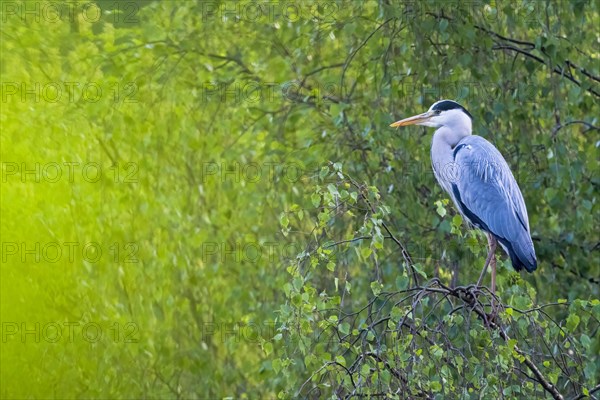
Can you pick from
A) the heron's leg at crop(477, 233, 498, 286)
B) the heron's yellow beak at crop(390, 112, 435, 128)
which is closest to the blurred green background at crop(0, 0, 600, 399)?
the heron's yellow beak at crop(390, 112, 435, 128)

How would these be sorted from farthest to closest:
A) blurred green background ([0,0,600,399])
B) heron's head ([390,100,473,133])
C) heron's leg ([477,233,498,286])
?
blurred green background ([0,0,600,399]) < heron's head ([390,100,473,133]) < heron's leg ([477,233,498,286])

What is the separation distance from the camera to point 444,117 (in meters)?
5.50

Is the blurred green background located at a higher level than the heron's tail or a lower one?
lower

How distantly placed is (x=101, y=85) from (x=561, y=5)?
8.65 ft

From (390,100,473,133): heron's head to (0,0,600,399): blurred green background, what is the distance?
159mm

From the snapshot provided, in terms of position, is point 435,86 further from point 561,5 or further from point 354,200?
point 354,200

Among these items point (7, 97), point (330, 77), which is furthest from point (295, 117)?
point (7, 97)

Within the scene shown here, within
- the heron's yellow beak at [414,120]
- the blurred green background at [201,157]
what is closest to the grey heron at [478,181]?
the heron's yellow beak at [414,120]

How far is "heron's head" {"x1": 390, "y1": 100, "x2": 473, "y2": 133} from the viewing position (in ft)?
17.9

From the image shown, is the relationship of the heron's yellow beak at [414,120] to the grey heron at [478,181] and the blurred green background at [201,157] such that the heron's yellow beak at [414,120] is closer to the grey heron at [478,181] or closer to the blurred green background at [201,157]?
the grey heron at [478,181]

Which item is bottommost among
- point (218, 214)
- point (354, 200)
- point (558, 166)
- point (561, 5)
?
point (218, 214)

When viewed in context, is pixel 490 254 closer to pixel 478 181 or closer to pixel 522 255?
pixel 522 255

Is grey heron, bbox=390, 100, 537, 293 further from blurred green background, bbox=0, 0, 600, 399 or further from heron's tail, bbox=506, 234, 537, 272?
blurred green background, bbox=0, 0, 600, 399

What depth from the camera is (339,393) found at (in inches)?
153
